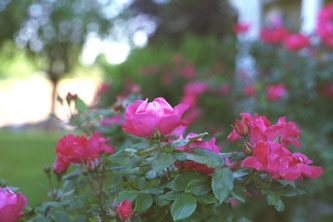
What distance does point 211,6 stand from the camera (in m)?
11.6

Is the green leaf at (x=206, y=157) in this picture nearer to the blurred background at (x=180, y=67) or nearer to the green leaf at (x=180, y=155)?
the green leaf at (x=180, y=155)

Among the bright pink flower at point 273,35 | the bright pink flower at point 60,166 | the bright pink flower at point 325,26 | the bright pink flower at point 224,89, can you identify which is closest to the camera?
the bright pink flower at point 60,166

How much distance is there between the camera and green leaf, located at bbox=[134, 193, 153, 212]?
96 centimetres

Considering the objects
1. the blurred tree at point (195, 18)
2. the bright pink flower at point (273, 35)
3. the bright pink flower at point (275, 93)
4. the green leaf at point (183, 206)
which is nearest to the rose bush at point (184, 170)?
the green leaf at point (183, 206)

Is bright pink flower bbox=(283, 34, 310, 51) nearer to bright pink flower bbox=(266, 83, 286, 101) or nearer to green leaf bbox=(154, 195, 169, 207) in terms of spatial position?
bright pink flower bbox=(266, 83, 286, 101)

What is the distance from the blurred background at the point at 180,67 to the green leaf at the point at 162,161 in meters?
0.27

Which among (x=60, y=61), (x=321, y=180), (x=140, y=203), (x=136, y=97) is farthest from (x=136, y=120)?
(x=60, y=61)

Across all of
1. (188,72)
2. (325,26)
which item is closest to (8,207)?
(325,26)

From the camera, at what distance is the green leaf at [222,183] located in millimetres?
908

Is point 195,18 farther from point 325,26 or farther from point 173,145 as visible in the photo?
point 173,145

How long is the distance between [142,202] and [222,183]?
0.51ft

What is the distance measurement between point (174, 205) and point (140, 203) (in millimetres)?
78

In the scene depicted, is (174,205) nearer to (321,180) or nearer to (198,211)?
(198,211)

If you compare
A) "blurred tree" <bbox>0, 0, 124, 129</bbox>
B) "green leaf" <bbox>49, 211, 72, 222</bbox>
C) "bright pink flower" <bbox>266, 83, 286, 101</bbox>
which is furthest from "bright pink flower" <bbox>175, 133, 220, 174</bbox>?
"blurred tree" <bbox>0, 0, 124, 129</bbox>
